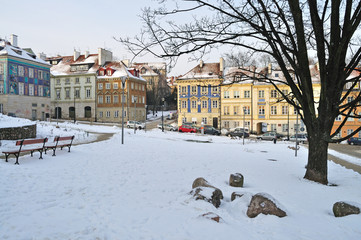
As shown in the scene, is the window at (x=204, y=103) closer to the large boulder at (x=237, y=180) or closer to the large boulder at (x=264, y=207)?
the large boulder at (x=237, y=180)

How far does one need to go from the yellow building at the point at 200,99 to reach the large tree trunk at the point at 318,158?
3946 centimetres

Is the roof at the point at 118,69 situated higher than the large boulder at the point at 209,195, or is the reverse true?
the roof at the point at 118,69

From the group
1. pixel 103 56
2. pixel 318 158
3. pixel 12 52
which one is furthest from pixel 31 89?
pixel 318 158

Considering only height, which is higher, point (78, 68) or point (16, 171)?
point (78, 68)

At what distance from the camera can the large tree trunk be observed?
8688 mm

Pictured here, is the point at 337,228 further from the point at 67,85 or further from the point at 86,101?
the point at 67,85

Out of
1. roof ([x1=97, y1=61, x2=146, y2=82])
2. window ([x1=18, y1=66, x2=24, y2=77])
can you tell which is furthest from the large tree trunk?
roof ([x1=97, y1=61, x2=146, y2=82])

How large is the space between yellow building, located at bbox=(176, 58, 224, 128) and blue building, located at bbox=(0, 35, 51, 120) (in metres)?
24.7

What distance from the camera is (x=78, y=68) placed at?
55.0 metres

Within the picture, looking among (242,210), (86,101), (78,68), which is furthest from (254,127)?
(242,210)

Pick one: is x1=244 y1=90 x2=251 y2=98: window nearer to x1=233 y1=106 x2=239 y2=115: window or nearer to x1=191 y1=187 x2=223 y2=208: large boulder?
x1=233 y1=106 x2=239 y2=115: window

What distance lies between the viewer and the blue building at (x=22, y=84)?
38.7m

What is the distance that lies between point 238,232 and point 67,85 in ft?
189

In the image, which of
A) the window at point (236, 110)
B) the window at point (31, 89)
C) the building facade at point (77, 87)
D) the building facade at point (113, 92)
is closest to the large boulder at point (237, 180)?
the window at point (236, 110)
